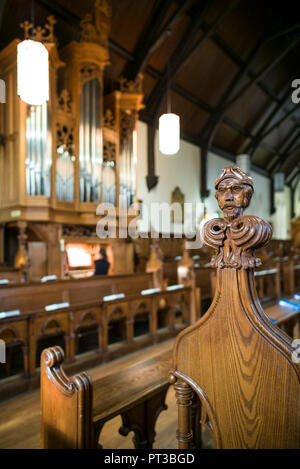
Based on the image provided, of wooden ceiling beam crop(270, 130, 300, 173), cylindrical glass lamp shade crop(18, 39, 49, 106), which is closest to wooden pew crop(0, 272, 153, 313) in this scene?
cylindrical glass lamp shade crop(18, 39, 49, 106)

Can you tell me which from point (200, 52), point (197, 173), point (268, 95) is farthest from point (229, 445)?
point (268, 95)

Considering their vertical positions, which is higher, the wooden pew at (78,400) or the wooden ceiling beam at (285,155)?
the wooden ceiling beam at (285,155)

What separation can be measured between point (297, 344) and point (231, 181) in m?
0.46

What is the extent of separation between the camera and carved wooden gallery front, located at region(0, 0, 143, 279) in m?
5.57

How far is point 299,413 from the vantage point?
795 mm

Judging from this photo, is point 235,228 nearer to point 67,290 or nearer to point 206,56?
point 67,290

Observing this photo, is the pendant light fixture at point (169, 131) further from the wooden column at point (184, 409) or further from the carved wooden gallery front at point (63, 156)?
the wooden column at point (184, 409)

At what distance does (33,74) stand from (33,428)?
2804mm

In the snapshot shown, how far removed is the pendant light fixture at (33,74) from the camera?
108 inches

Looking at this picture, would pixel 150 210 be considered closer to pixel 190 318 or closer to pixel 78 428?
pixel 190 318

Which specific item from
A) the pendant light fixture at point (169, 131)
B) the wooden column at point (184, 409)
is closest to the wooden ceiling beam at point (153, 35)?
the pendant light fixture at point (169, 131)

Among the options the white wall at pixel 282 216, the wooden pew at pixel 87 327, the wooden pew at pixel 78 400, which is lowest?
the wooden pew at pixel 87 327

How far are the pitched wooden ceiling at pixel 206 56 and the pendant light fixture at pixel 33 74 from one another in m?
3.25

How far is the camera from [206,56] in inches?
343
